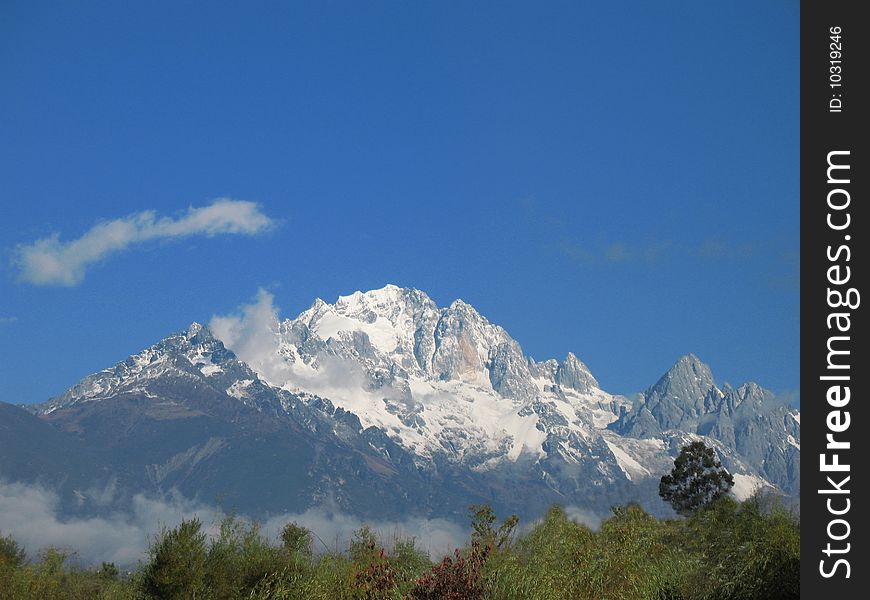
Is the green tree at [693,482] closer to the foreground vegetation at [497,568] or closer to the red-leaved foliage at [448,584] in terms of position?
the foreground vegetation at [497,568]

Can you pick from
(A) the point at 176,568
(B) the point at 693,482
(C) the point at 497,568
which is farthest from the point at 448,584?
(B) the point at 693,482

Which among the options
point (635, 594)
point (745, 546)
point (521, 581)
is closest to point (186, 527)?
point (521, 581)

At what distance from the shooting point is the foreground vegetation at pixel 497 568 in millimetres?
34375

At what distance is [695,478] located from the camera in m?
125

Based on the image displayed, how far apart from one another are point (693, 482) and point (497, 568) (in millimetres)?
93238

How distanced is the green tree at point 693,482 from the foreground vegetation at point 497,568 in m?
76.4

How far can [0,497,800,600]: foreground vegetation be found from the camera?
3438cm
